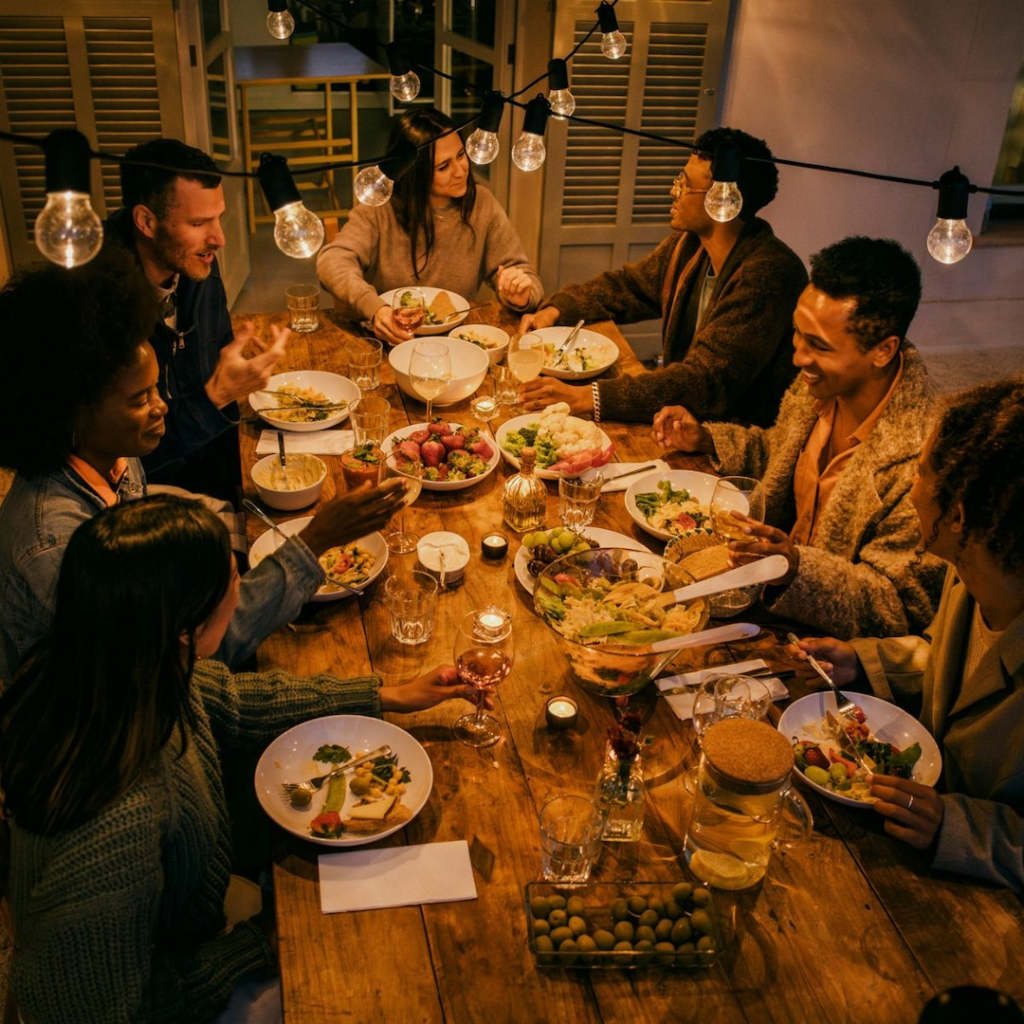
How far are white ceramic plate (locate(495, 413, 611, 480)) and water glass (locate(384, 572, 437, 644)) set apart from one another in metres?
0.59

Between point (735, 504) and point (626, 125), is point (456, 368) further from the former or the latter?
point (626, 125)

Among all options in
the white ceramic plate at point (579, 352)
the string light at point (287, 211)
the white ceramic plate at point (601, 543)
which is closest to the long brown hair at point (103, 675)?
the string light at point (287, 211)

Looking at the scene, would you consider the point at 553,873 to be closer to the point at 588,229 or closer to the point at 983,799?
the point at 983,799

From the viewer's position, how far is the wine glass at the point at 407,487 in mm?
2297

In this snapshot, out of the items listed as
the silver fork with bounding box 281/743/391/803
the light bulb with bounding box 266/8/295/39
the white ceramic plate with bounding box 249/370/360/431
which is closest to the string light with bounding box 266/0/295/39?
the light bulb with bounding box 266/8/295/39

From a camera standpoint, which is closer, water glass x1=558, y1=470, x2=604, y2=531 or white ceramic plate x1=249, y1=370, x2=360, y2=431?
water glass x1=558, y1=470, x2=604, y2=531

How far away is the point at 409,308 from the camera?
3309 mm

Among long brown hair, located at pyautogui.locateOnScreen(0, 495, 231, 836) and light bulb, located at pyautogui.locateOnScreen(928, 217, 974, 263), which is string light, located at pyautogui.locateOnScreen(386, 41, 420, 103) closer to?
light bulb, located at pyautogui.locateOnScreen(928, 217, 974, 263)

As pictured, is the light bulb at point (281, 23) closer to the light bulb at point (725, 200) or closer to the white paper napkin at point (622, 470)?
the white paper napkin at point (622, 470)

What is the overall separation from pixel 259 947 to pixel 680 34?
14.2 ft

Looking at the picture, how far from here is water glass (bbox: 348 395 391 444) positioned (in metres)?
2.58

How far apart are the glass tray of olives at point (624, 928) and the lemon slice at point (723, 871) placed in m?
0.05

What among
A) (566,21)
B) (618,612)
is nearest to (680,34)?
(566,21)

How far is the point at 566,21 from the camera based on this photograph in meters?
4.39
